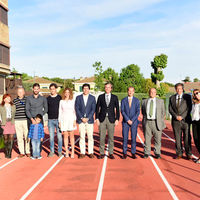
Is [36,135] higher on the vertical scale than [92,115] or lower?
lower

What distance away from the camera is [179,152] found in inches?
286

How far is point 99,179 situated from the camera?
5637 mm

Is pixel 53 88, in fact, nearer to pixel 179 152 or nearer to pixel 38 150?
pixel 38 150

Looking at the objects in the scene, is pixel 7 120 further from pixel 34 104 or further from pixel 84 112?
pixel 84 112

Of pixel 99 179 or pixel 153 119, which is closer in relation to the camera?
pixel 99 179

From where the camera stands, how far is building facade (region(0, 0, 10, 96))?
2137 centimetres

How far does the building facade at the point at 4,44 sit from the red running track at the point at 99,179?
16.4 m

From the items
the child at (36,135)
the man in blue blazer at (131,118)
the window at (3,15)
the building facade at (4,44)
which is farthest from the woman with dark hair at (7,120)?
the window at (3,15)

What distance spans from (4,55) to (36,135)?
17.2 metres

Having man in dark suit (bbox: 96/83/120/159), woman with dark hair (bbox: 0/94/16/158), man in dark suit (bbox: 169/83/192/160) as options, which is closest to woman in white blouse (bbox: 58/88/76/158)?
man in dark suit (bbox: 96/83/120/159)

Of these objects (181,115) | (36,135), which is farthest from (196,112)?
(36,135)

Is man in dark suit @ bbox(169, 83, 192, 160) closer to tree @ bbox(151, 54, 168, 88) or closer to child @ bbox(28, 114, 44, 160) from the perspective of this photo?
child @ bbox(28, 114, 44, 160)

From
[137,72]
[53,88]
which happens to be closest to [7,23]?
[53,88]

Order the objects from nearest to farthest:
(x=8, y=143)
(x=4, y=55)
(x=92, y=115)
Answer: (x=92, y=115)
(x=8, y=143)
(x=4, y=55)
